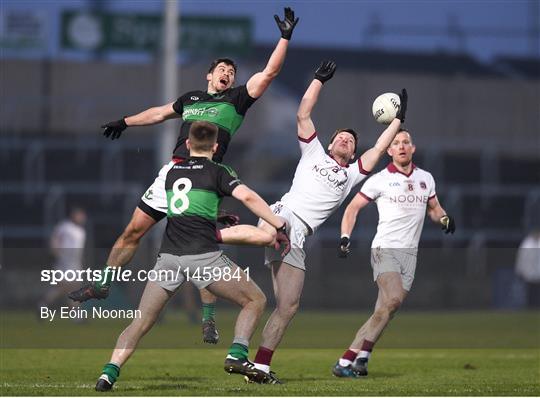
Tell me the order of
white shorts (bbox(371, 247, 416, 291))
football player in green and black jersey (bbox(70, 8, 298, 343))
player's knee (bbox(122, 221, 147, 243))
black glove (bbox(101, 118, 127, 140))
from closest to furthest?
1. football player in green and black jersey (bbox(70, 8, 298, 343))
2. black glove (bbox(101, 118, 127, 140))
3. player's knee (bbox(122, 221, 147, 243))
4. white shorts (bbox(371, 247, 416, 291))

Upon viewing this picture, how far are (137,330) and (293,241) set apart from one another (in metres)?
2.36

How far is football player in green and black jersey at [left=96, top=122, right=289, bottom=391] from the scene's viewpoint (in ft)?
40.4

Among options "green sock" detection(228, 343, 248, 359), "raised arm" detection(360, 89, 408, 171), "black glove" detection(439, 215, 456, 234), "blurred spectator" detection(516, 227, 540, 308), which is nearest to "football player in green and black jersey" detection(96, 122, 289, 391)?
"green sock" detection(228, 343, 248, 359)

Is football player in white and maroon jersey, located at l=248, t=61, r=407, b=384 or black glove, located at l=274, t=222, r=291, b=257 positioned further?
football player in white and maroon jersey, located at l=248, t=61, r=407, b=384

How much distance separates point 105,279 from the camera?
46.8ft

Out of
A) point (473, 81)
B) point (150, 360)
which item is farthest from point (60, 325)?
point (473, 81)

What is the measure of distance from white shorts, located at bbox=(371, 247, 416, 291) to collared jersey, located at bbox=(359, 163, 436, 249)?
0.06m

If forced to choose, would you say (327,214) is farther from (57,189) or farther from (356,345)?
(57,189)

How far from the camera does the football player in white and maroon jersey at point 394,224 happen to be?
1532 cm

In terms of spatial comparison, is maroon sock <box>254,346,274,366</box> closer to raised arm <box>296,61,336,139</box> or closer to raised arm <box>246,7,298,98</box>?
raised arm <box>296,61,336,139</box>

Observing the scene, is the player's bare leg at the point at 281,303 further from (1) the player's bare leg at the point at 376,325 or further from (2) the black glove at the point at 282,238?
(1) the player's bare leg at the point at 376,325

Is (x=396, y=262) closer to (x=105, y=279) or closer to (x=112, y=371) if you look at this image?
(x=105, y=279)

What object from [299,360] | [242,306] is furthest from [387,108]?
[299,360]

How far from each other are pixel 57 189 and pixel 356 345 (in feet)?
65.9
